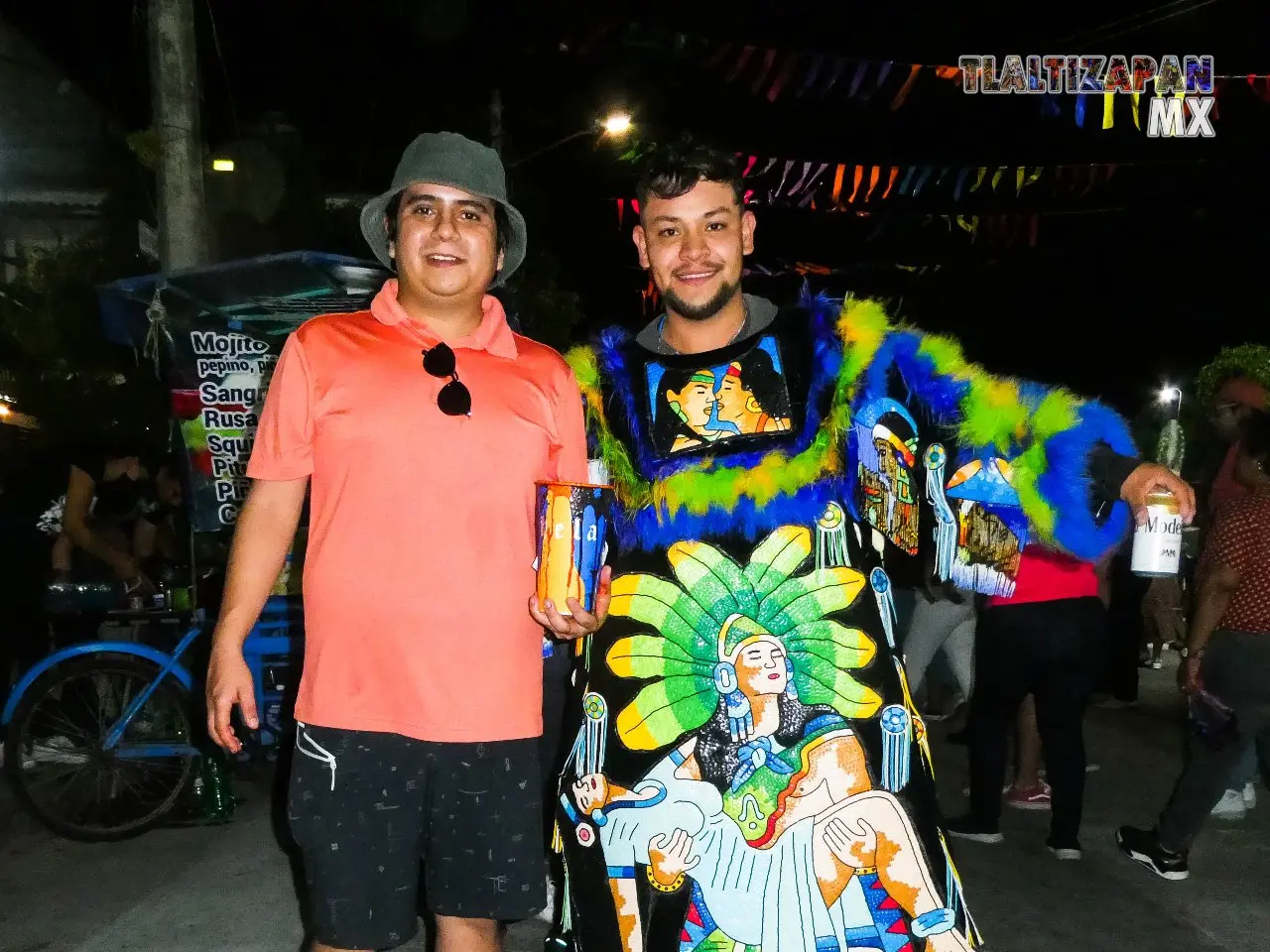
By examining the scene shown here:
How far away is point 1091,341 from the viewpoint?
26.4m

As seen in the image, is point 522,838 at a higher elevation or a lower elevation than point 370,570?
lower

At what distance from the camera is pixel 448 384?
218 cm

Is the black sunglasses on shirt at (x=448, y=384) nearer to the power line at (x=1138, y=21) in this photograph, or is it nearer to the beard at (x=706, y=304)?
the beard at (x=706, y=304)

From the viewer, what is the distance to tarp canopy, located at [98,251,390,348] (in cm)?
523

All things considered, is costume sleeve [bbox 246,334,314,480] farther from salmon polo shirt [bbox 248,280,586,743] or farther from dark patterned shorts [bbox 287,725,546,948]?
dark patterned shorts [bbox 287,725,546,948]

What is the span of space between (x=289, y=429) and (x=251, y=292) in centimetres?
361

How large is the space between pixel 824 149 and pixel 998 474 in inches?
758

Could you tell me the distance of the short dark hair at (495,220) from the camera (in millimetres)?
2389

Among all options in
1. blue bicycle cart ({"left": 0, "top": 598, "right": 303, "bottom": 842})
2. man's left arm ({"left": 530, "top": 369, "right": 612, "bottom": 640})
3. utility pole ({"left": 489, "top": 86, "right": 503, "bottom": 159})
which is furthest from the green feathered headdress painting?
utility pole ({"left": 489, "top": 86, "right": 503, "bottom": 159})

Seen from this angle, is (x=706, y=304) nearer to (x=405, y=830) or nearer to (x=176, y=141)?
(x=405, y=830)

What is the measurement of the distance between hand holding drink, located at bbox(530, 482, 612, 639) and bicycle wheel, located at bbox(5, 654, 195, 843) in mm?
3580

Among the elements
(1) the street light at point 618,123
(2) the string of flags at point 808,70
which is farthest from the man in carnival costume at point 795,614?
(1) the street light at point 618,123

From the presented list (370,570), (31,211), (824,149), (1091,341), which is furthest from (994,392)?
(1091,341)

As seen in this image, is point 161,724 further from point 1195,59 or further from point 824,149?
point 824,149
